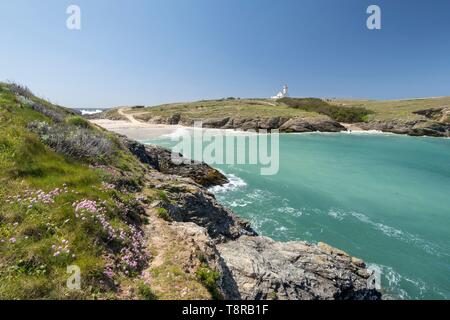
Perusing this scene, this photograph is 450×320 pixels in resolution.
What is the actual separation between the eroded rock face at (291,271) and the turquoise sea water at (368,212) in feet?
9.38

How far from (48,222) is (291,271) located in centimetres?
917

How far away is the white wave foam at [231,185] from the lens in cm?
2627

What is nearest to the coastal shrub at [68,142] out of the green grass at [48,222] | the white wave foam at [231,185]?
the green grass at [48,222]

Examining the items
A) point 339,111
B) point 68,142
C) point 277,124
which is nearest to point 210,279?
point 68,142

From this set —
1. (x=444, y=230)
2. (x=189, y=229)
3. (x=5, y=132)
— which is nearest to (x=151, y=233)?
(x=189, y=229)

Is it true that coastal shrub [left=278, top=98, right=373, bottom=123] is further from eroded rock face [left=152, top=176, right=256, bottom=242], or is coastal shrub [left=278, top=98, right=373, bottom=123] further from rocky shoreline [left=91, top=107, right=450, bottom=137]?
eroded rock face [left=152, top=176, right=256, bottom=242]

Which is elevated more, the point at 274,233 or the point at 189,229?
the point at 189,229

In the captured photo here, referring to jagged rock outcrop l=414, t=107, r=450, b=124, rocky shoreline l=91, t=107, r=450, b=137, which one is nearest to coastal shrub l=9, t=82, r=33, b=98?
rocky shoreline l=91, t=107, r=450, b=137

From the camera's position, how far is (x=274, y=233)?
59.1 ft

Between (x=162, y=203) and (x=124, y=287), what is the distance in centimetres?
572

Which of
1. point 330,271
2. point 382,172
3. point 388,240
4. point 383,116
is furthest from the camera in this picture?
point 383,116

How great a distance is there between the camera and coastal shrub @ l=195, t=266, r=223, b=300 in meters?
6.72

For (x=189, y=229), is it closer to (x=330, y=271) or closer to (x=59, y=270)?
(x=59, y=270)
